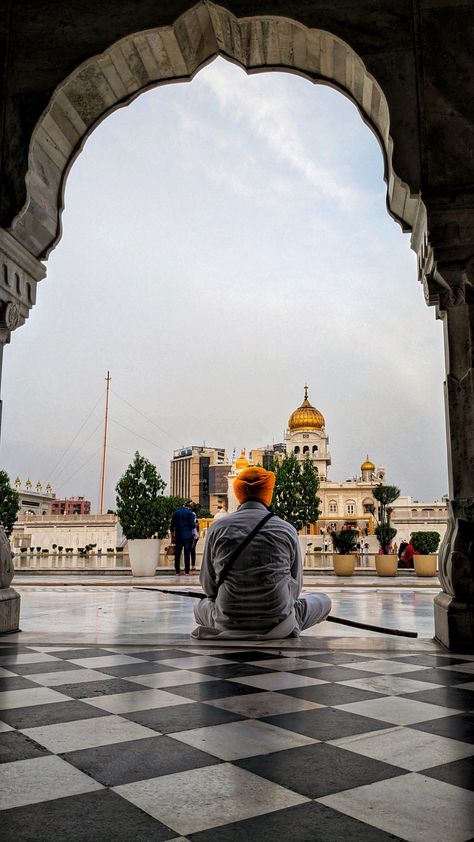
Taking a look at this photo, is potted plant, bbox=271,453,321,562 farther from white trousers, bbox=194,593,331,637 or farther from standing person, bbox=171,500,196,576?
white trousers, bbox=194,593,331,637

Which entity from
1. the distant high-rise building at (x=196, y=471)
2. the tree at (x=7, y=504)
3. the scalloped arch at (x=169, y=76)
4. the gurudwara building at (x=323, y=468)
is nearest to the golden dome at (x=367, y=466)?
the gurudwara building at (x=323, y=468)

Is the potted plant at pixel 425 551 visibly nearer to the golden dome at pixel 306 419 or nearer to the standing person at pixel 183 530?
the standing person at pixel 183 530

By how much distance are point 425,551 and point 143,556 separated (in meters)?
5.61

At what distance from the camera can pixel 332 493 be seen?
2255 inches

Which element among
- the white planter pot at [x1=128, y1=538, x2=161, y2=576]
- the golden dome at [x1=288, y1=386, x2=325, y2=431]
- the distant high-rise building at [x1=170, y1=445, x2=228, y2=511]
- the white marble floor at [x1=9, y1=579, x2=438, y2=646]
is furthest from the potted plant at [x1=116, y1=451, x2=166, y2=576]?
the distant high-rise building at [x1=170, y1=445, x2=228, y2=511]

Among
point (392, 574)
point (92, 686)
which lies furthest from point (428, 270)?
point (392, 574)

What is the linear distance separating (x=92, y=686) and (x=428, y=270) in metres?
2.69

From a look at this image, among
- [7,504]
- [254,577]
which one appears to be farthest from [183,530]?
[7,504]

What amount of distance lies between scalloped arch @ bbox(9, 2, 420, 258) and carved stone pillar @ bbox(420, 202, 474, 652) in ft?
1.26

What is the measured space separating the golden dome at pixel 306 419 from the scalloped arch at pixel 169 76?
5625cm

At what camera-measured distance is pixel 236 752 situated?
5.22 feet

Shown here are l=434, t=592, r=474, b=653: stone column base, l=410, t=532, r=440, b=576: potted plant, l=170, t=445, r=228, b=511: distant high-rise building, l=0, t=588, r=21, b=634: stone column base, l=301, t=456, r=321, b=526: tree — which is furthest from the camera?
l=170, t=445, r=228, b=511: distant high-rise building

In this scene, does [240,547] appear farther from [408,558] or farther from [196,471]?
[196,471]

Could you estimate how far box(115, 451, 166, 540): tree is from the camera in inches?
455
